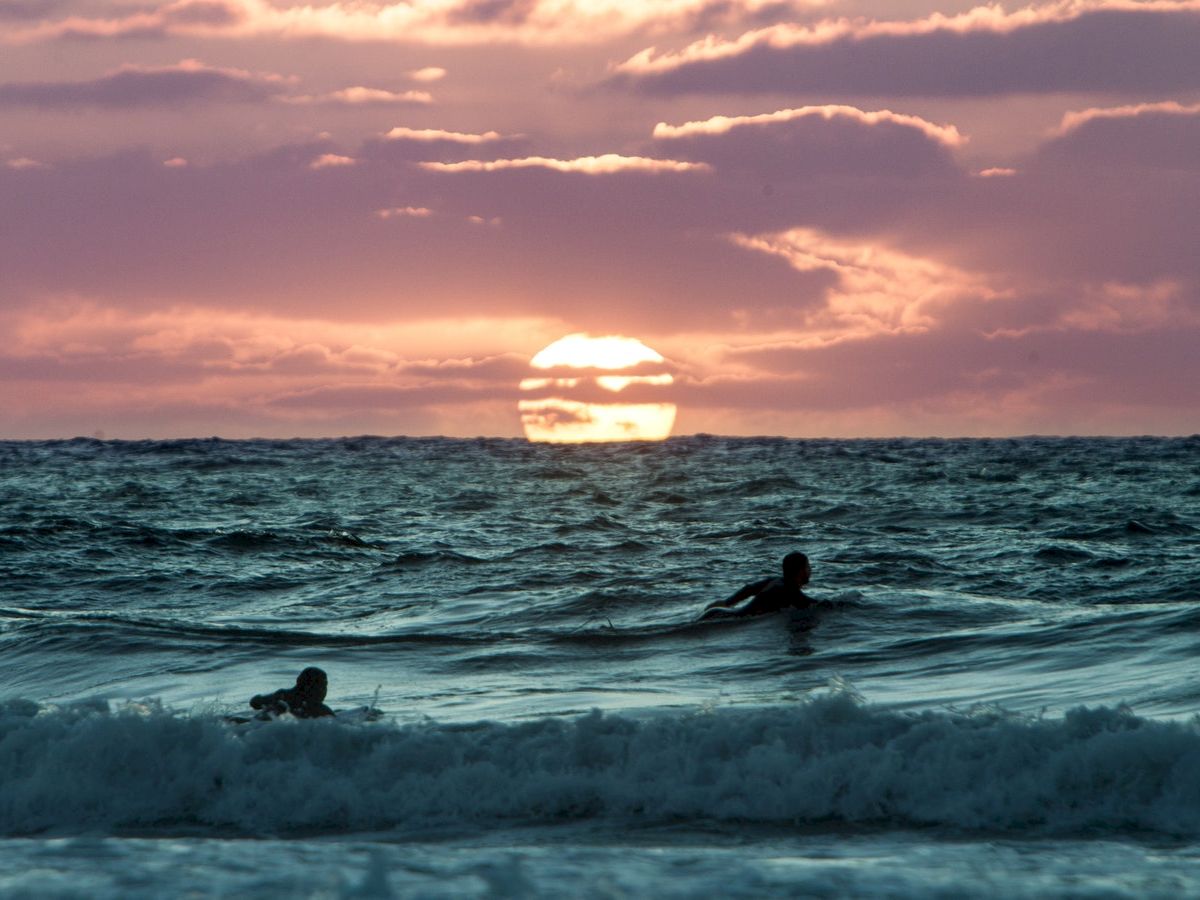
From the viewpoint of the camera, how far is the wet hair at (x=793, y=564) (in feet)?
55.2

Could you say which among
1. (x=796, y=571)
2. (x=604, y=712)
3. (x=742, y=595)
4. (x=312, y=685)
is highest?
(x=796, y=571)

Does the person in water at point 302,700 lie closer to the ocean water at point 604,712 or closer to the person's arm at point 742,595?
the ocean water at point 604,712

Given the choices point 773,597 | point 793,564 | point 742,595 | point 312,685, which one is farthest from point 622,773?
point 793,564

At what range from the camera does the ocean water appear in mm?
7203

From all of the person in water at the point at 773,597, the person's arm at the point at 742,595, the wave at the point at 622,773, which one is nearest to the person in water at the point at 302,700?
the wave at the point at 622,773

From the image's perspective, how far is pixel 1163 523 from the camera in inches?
1077

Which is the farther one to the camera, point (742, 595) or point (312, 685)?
point (742, 595)

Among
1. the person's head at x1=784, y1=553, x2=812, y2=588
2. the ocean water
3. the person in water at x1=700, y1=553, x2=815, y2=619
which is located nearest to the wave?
the ocean water

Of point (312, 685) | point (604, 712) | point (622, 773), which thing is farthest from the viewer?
point (312, 685)

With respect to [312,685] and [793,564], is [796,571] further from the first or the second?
[312,685]

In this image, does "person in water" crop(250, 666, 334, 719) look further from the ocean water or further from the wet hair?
the wet hair

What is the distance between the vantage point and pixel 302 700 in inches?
437

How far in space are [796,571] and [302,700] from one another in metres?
7.58

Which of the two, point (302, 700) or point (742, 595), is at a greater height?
point (742, 595)
